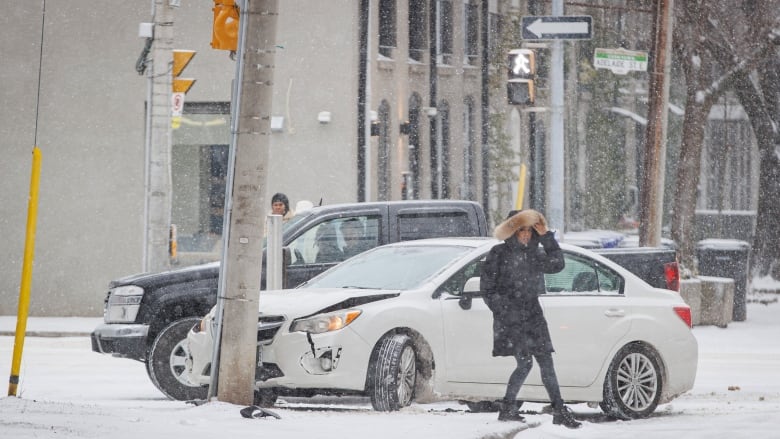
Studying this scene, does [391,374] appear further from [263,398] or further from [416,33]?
[416,33]

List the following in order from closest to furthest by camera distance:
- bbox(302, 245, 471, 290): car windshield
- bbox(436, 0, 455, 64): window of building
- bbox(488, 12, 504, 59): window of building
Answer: bbox(302, 245, 471, 290): car windshield → bbox(436, 0, 455, 64): window of building → bbox(488, 12, 504, 59): window of building

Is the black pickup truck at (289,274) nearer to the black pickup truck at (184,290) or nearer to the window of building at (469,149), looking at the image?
the black pickup truck at (184,290)

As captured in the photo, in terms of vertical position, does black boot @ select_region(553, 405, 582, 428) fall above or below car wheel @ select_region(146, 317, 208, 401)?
below

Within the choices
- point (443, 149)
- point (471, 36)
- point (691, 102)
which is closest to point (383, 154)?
point (443, 149)

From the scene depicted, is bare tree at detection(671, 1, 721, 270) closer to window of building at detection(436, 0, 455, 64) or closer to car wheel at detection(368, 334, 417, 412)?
window of building at detection(436, 0, 455, 64)

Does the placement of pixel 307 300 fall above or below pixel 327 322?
above

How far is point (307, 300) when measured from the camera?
1118 cm

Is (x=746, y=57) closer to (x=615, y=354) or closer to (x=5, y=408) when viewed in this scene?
(x=615, y=354)

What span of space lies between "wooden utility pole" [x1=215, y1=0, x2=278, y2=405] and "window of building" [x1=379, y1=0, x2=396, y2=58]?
21.0m

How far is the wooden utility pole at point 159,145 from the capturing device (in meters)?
19.9

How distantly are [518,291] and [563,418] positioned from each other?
1.00m

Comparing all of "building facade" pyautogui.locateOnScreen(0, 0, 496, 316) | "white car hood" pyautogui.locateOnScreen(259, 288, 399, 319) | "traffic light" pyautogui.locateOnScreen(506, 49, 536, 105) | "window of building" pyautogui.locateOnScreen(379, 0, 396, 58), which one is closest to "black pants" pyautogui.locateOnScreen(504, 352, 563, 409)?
"white car hood" pyautogui.locateOnScreen(259, 288, 399, 319)

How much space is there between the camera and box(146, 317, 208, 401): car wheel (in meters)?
13.1

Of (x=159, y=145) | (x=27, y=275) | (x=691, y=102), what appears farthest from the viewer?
(x=691, y=102)
